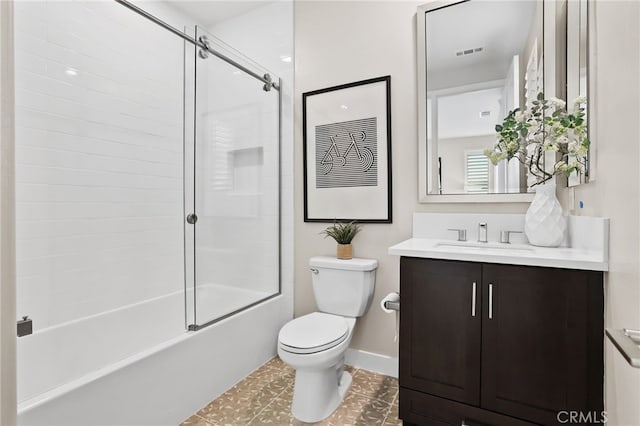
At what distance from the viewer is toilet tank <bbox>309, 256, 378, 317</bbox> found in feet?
6.61

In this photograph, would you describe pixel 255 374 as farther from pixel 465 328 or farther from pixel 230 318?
pixel 465 328

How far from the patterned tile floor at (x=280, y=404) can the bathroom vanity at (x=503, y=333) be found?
308 millimetres

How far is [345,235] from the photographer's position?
216cm

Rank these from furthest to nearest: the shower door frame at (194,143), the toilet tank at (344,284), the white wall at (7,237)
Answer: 1. the toilet tank at (344,284)
2. the shower door frame at (194,143)
3. the white wall at (7,237)

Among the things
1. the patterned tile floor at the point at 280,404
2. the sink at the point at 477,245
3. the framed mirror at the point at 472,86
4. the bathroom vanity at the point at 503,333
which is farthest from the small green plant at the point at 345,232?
the patterned tile floor at the point at 280,404

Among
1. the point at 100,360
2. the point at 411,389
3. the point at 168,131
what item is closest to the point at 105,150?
the point at 168,131

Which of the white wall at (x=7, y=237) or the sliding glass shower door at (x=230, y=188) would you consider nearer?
the white wall at (x=7, y=237)

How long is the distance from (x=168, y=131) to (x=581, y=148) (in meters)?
2.50

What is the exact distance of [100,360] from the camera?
1.85 metres

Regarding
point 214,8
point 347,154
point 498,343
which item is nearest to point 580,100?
point 498,343

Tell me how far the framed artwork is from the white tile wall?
105cm

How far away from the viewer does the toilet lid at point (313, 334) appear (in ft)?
5.26

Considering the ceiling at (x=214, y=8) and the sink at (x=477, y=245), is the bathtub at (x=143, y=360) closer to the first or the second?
the sink at (x=477, y=245)

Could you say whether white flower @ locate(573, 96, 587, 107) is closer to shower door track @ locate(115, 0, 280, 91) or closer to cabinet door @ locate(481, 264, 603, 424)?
cabinet door @ locate(481, 264, 603, 424)
